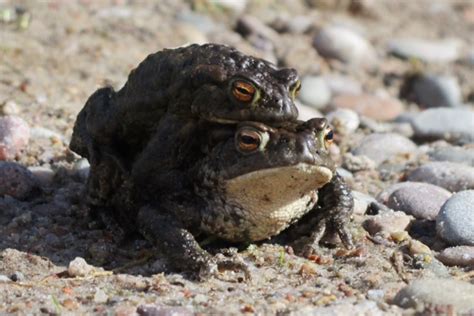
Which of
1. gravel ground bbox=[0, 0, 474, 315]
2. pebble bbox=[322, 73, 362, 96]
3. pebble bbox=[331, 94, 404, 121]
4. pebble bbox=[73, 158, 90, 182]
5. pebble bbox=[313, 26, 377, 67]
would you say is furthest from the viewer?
pebble bbox=[313, 26, 377, 67]

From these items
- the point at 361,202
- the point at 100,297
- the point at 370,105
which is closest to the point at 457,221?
the point at 361,202

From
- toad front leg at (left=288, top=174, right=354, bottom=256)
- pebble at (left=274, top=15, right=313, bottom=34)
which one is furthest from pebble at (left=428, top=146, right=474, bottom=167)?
pebble at (left=274, top=15, right=313, bottom=34)

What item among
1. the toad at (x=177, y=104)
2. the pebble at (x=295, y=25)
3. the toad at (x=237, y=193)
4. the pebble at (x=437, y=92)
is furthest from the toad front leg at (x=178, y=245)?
the pebble at (x=295, y=25)

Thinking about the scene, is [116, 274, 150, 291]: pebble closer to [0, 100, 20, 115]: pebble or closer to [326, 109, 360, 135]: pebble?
[0, 100, 20, 115]: pebble

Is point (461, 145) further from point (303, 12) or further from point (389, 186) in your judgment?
point (303, 12)

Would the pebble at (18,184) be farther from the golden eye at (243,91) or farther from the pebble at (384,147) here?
the pebble at (384,147)
